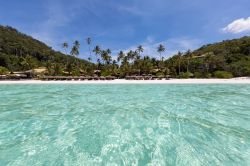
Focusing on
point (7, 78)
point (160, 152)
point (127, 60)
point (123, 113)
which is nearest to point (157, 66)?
point (127, 60)

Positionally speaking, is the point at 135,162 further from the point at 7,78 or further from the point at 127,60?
the point at 127,60

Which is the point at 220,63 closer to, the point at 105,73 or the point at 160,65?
the point at 160,65

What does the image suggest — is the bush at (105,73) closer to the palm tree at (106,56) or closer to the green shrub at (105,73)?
the green shrub at (105,73)

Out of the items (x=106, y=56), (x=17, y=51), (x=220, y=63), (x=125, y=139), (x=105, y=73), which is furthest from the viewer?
(x=17, y=51)

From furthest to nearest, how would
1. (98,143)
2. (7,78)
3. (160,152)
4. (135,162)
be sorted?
(7,78), (98,143), (160,152), (135,162)

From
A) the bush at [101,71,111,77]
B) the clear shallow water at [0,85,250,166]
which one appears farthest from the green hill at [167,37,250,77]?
the clear shallow water at [0,85,250,166]

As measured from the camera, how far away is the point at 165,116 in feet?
30.0

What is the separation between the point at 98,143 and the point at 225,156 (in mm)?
3060

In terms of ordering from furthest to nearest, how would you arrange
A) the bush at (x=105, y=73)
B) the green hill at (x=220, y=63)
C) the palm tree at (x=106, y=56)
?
the palm tree at (x=106, y=56) < the bush at (x=105, y=73) < the green hill at (x=220, y=63)

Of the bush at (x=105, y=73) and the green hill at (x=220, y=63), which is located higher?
the green hill at (x=220, y=63)

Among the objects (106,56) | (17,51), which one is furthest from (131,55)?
(17,51)

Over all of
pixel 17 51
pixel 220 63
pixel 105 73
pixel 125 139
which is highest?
pixel 17 51

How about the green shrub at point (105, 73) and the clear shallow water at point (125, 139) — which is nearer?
the clear shallow water at point (125, 139)

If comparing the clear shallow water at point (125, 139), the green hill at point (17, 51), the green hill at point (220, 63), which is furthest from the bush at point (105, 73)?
the clear shallow water at point (125, 139)
